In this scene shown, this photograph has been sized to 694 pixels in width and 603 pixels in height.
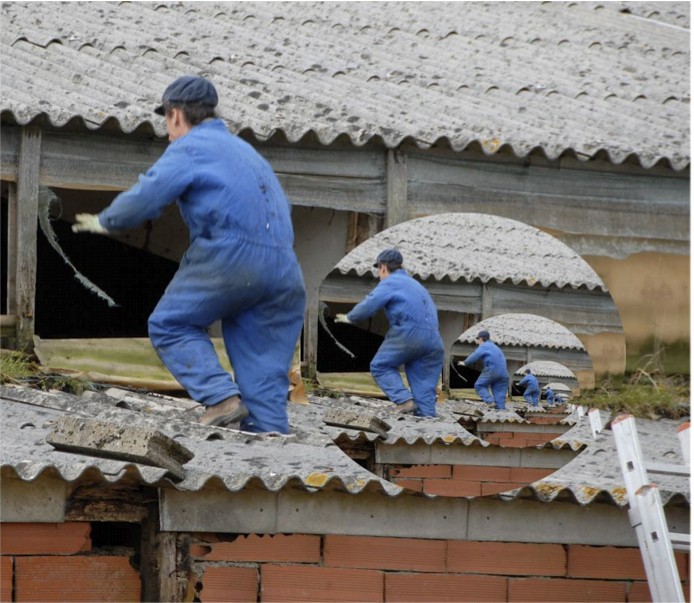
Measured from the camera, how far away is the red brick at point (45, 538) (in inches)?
171

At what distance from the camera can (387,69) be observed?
8.64 m

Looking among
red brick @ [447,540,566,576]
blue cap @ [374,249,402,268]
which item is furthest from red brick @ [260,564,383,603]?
blue cap @ [374,249,402,268]

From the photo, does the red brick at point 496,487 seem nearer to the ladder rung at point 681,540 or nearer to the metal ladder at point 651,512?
the metal ladder at point 651,512

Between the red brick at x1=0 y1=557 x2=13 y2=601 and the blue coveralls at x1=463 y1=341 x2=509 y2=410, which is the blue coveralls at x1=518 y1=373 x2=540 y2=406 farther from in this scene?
the red brick at x1=0 y1=557 x2=13 y2=601

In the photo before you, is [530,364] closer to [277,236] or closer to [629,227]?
[277,236]

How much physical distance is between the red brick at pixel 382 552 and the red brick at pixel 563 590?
303mm

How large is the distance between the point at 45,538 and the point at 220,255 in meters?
1.23

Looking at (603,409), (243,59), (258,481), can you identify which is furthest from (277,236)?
(243,59)

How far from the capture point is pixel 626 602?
4.52 meters

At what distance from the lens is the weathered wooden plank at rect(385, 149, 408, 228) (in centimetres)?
741

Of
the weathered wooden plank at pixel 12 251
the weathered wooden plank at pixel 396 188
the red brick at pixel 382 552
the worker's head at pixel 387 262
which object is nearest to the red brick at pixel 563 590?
the red brick at pixel 382 552

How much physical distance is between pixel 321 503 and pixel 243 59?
4.75 metres

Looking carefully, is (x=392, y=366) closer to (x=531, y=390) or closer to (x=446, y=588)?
(x=531, y=390)

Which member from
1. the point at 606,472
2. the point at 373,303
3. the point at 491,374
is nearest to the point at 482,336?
the point at 491,374
